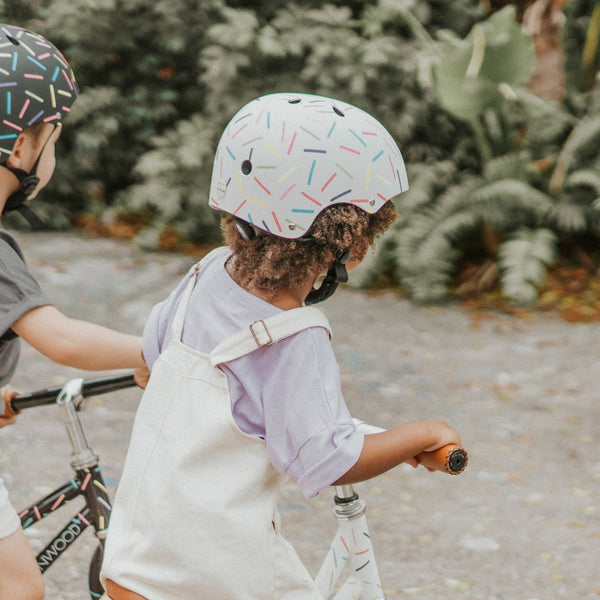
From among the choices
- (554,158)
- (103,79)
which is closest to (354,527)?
(554,158)

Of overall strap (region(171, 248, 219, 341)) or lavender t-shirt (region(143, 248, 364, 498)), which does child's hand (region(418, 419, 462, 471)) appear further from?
overall strap (region(171, 248, 219, 341))

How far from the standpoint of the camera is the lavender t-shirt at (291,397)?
1471mm

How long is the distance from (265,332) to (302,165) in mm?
313

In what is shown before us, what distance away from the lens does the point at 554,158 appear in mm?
7207

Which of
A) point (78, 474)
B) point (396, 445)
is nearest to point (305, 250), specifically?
point (396, 445)

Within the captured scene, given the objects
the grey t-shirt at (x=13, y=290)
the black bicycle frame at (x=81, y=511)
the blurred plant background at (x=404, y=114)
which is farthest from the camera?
the blurred plant background at (x=404, y=114)

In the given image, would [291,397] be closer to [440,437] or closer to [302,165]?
[440,437]

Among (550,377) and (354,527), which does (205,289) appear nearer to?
(354,527)

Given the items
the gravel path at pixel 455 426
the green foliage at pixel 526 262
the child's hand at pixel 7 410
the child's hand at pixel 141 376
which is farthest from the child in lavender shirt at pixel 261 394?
the green foliage at pixel 526 262

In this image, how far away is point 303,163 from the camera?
1550 mm

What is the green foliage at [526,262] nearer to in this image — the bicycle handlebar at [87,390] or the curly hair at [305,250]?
the bicycle handlebar at [87,390]

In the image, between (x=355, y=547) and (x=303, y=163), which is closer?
(x=303, y=163)

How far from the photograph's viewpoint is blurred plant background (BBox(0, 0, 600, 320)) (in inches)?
270

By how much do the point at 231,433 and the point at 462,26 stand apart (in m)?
7.22
